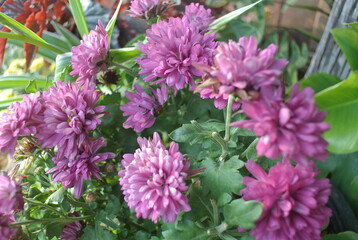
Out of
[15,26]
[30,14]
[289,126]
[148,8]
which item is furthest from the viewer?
[30,14]

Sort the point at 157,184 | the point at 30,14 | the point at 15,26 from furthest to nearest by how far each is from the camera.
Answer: the point at 30,14 < the point at 15,26 < the point at 157,184

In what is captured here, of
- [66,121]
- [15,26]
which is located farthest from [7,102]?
[66,121]

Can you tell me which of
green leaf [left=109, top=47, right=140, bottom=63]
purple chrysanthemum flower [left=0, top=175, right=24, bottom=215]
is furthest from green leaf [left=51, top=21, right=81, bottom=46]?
purple chrysanthemum flower [left=0, top=175, right=24, bottom=215]

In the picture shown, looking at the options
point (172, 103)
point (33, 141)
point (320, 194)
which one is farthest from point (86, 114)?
point (320, 194)

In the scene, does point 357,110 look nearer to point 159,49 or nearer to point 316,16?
point 159,49

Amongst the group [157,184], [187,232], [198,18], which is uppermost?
[198,18]

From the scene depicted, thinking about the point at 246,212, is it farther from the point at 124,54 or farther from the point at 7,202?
the point at 124,54

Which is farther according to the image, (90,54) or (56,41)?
(56,41)
